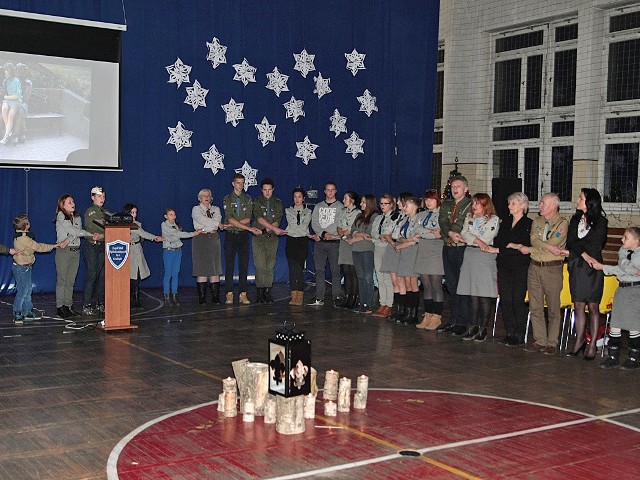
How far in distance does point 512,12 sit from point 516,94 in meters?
1.51

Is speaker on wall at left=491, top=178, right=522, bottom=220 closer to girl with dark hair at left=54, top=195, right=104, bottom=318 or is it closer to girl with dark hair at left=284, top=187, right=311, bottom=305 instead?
girl with dark hair at left=284, top=187, right=311, bottom=305

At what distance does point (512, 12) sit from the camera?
1470 centimetres

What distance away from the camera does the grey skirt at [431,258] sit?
899cm

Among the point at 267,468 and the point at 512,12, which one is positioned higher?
the point at 512,12

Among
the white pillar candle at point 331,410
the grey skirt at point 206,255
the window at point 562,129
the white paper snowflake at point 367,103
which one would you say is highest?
the white paper snowflake at point 367,103

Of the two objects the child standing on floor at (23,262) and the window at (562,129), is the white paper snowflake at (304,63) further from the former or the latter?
the child standing on floor at (23,262)

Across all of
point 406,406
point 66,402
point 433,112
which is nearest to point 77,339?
point 66,402

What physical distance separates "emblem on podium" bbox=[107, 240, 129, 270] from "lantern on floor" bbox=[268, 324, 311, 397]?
3.90 meters

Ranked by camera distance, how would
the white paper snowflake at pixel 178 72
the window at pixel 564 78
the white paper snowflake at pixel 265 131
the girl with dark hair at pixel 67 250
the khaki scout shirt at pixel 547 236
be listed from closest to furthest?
the khaki scout shirt at pixel 547 236 < the girl with dark hair at pixel 67 250 < the white paper snowflake at pixel 178 72 < the white paper snowflake at pixel 265 131 < the window at pixel 564 78

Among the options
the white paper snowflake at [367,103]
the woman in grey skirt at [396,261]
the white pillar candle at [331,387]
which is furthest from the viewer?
the white paper snowflake at [367,103]

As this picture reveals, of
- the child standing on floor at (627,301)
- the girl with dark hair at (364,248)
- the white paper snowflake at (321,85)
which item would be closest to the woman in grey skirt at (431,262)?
the girl with dark hair at (364,248)

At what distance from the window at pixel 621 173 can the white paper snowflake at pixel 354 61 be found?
176 inches

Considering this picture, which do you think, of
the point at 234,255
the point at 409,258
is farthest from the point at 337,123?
the point at 409,258

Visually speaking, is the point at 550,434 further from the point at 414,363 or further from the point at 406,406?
the point at 414,363
